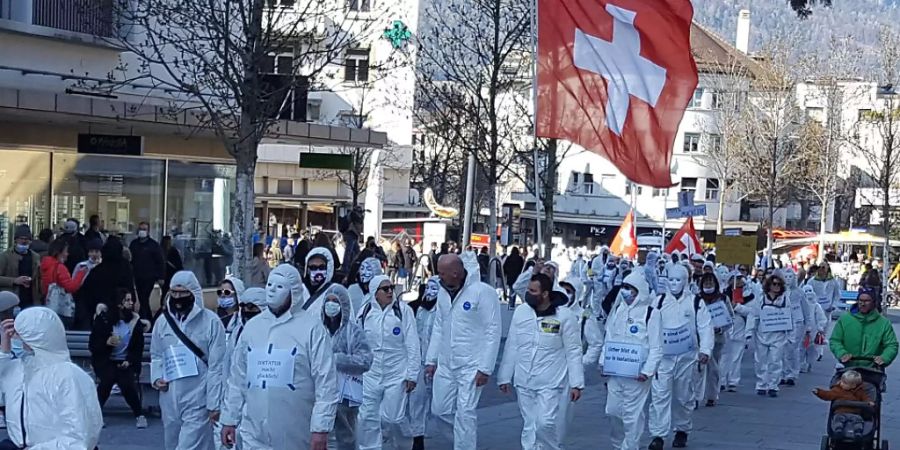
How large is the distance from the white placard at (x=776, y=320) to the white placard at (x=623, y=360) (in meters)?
7.39

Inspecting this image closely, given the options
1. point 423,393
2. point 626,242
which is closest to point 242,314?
point 423,393

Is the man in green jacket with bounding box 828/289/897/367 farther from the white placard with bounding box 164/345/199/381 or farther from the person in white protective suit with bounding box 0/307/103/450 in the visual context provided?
the person in white protective suit with bounding box 0/307/103/450

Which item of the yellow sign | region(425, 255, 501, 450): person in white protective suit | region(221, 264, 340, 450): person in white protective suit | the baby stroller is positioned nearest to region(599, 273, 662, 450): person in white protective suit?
region(425, 255, 501, 450): person in white protective suit

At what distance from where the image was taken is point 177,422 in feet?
34.1

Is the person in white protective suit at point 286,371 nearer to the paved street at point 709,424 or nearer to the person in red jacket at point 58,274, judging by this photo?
the paved street at point 709,424

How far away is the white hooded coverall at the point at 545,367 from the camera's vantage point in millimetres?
11289

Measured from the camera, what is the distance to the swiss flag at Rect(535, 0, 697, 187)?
592 inches

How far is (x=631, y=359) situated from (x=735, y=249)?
1306 centimetres

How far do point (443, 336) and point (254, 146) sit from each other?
15.8 ft

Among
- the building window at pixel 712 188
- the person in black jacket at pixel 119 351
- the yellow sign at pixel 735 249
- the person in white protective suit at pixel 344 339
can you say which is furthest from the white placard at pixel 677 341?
the building window at pixel 712 188

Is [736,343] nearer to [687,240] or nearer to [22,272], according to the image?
[687,240]

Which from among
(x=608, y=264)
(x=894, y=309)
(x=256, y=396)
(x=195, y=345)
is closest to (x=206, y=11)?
(x=195, y=345)

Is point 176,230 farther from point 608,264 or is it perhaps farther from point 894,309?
point 894,309

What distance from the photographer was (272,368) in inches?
323
